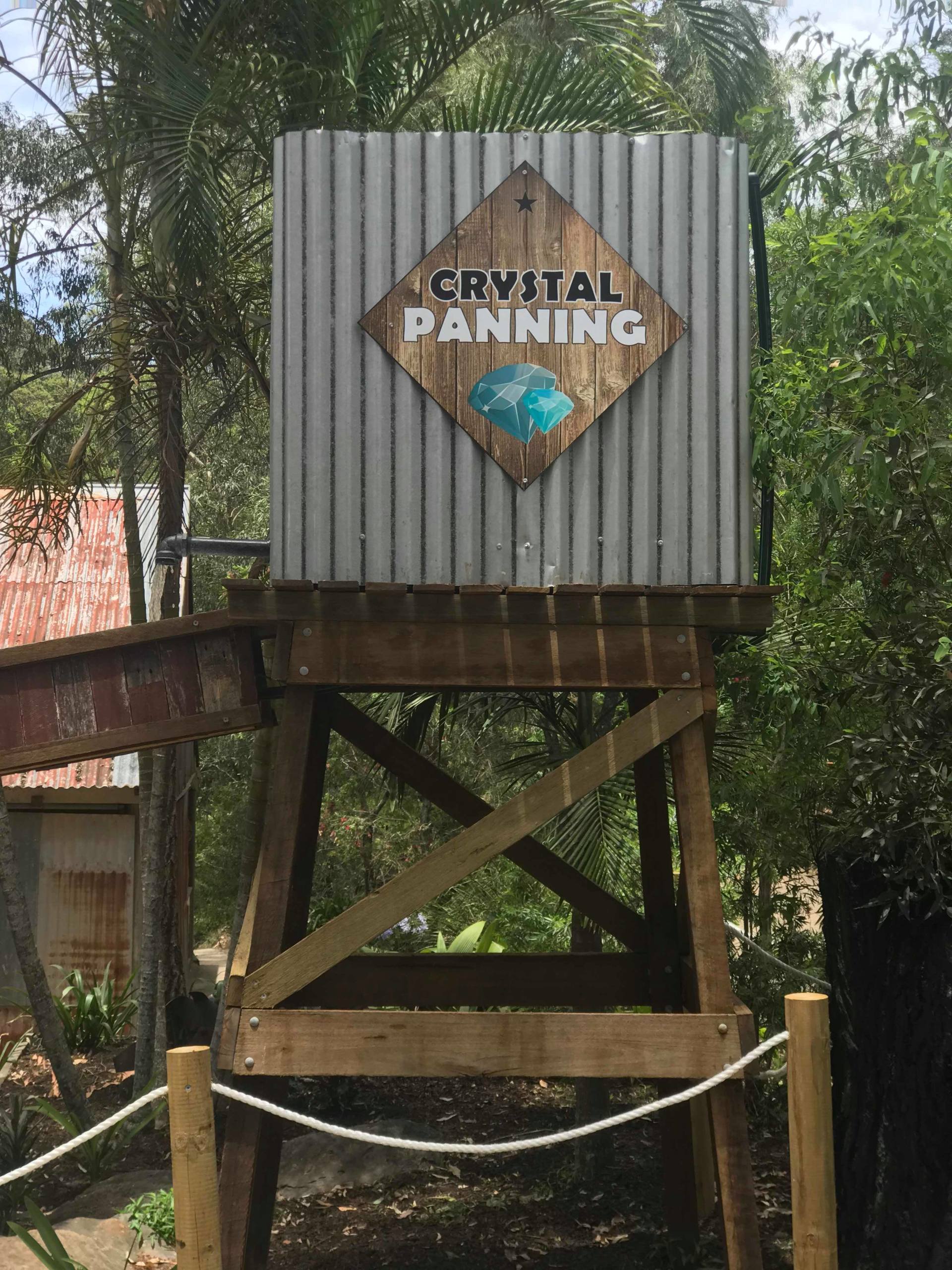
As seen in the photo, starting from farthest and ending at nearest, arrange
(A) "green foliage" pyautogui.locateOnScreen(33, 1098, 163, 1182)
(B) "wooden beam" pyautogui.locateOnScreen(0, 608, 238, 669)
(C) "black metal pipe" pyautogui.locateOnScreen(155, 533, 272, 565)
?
1. (A) "green foliage" pyautogui.locateOnScreen(33, 1098, 163, 1182)
2. (C) "black metal pipe" pyautogui.locateOnScreen(155, 533, 272, 565)
3. (B) "wooden beam" pyautogui.locateOnScreen(0, 608, 238, 669)

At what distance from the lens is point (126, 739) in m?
5.11

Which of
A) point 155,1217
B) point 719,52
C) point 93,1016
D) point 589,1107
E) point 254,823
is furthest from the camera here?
point 719,52

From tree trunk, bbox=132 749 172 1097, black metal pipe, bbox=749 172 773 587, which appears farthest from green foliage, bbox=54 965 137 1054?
black metal pipe, bbox=749 172 773 587

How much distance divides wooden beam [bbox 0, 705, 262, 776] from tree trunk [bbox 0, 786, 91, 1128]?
2682 millimetres

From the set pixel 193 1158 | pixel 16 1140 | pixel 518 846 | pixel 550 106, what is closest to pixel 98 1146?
pixel 16 1140

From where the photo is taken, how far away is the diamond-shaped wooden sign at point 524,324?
4914 mm

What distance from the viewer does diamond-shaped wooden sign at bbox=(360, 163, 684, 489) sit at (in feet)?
16.1

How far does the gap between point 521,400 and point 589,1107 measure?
4.93m

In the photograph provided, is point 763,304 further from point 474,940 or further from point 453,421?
point 474,940

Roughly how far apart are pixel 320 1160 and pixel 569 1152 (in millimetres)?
1623

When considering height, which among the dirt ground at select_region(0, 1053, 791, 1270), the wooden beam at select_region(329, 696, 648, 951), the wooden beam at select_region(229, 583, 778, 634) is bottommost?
the dirt ground at select_region(0, 1053, 791, 1270)

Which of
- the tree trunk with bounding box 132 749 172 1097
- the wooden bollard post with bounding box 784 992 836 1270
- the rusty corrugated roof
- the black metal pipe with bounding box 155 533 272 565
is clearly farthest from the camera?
the rusty corrugated roof

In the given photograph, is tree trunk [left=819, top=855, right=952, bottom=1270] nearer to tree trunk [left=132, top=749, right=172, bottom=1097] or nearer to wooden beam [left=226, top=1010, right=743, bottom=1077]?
wooden beam [left=226, top=1010, right=743, bottom=1077]

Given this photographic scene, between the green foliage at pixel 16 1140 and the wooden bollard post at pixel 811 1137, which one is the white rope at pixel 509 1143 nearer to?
the wooden bollard post at pixel 811 1137
